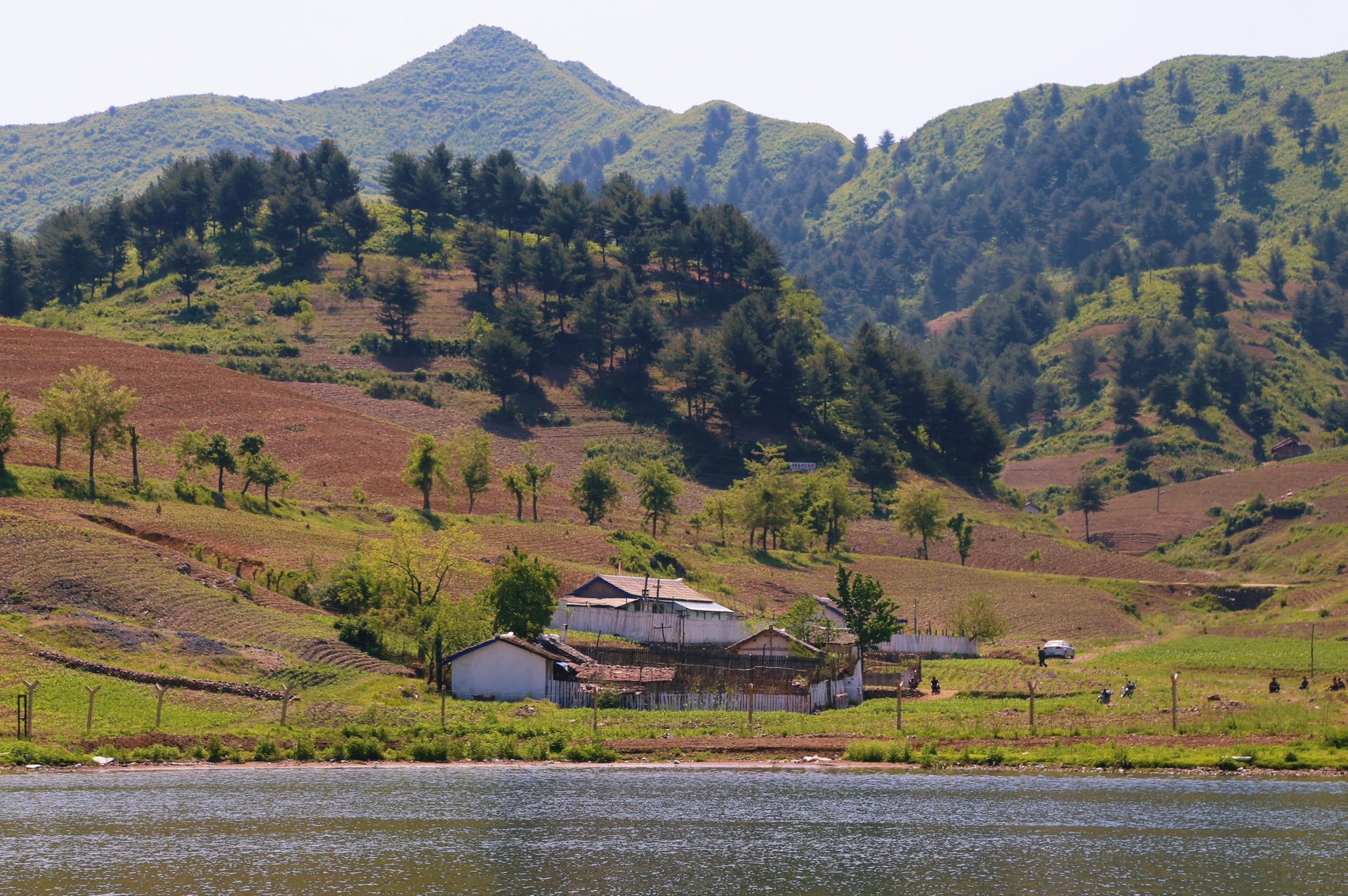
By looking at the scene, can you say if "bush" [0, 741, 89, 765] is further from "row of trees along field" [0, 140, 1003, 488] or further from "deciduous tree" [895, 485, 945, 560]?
"row of trees along field" [0, 140, 1003, 488]

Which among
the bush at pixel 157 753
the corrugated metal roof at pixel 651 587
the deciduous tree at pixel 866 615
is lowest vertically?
the bush at pixel 157 753

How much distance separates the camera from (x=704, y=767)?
1969 inches

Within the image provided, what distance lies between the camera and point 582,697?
61250mm

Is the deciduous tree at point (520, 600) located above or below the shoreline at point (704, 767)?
above

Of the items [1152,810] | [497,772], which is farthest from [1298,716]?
[497,772]

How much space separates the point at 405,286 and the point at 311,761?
4212 inches

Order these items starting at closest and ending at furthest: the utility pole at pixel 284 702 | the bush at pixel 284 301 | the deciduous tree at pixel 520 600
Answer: the utility pole at pixel 284 702, the deciduous tree at pixel 520 600, the bush at pixel 284 301

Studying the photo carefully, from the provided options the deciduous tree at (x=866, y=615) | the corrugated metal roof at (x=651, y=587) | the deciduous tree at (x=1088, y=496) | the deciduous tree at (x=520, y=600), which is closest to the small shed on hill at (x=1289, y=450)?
the deciduous tree at (x=1088, y=496)

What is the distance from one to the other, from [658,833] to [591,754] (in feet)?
42.1

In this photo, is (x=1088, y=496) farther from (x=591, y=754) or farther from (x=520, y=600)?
(x=591, y=754)

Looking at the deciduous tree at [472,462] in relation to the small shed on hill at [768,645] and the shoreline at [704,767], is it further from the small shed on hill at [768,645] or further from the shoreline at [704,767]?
the shoreline at [704,767]

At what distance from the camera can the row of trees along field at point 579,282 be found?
15212 cm

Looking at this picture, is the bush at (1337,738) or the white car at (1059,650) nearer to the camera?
the bush at (1337,738)

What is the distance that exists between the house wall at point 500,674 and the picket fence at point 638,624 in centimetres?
1538
